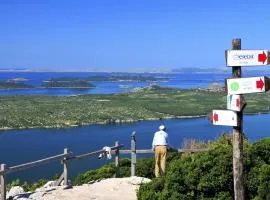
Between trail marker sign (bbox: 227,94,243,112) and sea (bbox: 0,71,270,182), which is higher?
trail marker sign (bbox: 227,94,243,112)

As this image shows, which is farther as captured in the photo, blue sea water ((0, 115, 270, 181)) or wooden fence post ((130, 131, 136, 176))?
blue sea water ((0, 115, 270, 181))

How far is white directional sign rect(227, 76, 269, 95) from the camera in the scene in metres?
7.40

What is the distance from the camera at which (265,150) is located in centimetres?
1012

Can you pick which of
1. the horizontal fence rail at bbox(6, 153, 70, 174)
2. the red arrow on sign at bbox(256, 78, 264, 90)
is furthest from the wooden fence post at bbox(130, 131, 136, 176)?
the red arrow on sign at bbox(256, 78, 264, 90)

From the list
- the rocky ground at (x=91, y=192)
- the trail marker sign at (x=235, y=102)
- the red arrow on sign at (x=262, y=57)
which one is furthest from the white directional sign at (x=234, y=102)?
the rocky ground at (x=91, y=192)

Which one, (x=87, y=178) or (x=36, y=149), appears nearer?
(x=87, y=178)

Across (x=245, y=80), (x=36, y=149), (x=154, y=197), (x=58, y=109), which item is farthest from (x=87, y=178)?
(x=58, y=109)

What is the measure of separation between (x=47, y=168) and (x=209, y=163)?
2691 cm

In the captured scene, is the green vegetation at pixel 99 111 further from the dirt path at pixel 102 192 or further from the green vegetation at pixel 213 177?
the green vegetation at pixel 213 177

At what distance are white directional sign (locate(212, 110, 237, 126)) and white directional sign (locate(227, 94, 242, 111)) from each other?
0.07m

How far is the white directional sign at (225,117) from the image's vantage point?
25.0 feet

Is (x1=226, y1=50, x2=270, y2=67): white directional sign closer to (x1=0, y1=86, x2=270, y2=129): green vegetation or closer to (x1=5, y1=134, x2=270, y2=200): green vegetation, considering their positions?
(x1=5, y1=134, x2=270, y2=200): green vegetation

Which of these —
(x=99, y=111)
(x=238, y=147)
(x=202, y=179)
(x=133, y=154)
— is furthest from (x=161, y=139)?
(x=99, y=111)

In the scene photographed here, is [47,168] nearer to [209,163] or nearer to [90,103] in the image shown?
[209,163]
